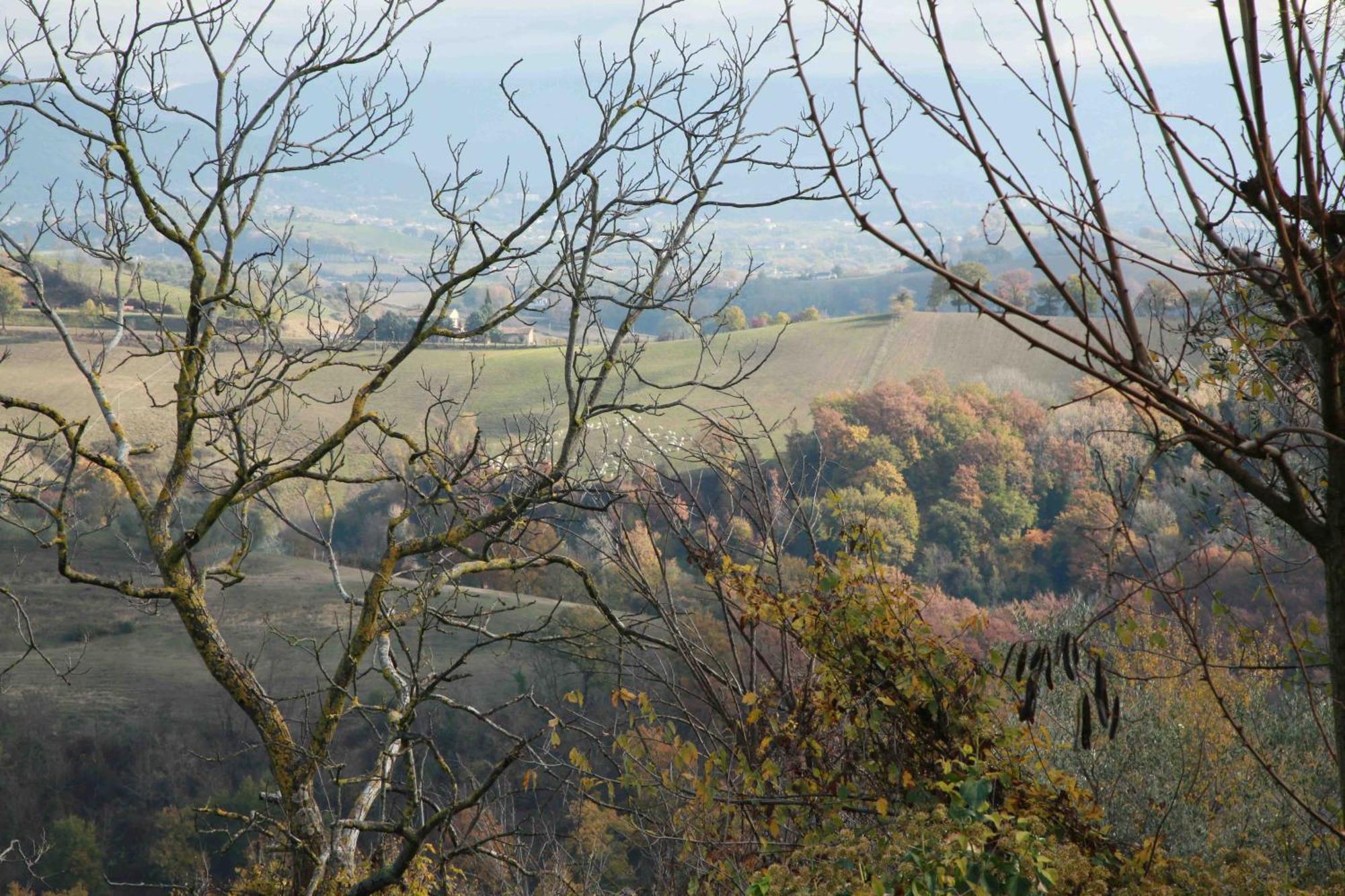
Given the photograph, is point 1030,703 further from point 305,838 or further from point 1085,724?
point 305,838

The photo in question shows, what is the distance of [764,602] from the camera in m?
4.75

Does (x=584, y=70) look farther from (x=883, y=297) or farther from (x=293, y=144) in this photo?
(x=883, y=297)

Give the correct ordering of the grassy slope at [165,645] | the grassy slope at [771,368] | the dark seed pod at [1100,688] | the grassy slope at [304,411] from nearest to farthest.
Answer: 1. the dark seed pod at [1100,688]
2. the grassy slope at [165,645]
3. the grassy slope at [304,411]
4. the grassy slope at [771,368]

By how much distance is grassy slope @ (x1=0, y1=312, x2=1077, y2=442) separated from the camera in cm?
5297

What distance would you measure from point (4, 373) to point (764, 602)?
5957 centimetres

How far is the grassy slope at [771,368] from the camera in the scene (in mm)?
52969

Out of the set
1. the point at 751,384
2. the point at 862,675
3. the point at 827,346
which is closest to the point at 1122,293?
the point at 862,675

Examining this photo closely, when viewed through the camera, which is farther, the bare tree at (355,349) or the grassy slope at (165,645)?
the grassy slope at (165,645)

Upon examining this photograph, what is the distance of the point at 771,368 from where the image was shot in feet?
242

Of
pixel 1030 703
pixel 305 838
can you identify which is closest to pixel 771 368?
pixel 305 838

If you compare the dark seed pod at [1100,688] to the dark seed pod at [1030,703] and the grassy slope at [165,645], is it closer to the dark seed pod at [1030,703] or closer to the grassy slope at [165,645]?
the dark seed pod at [1030,703]

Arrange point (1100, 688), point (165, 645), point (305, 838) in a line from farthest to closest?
point (165, 645)
point (305, 838)
point (1100, 688)

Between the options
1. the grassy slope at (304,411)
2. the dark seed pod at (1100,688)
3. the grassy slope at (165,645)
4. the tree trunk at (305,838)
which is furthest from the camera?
the grassy slope at (304,411)

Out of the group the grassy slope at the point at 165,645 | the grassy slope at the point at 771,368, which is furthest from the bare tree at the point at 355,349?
the grassy slope at the point at 771,368
